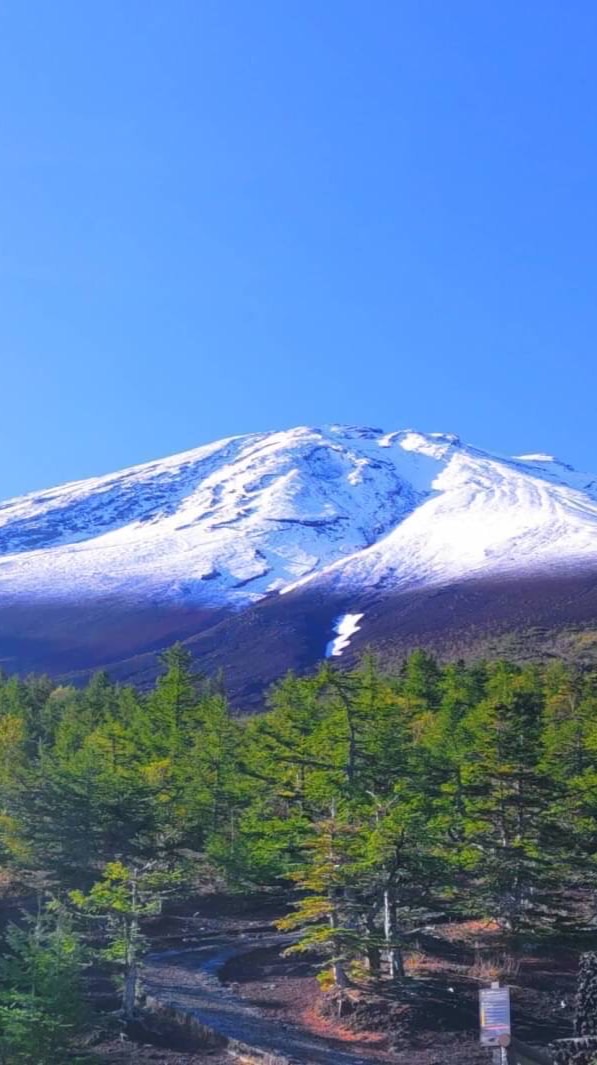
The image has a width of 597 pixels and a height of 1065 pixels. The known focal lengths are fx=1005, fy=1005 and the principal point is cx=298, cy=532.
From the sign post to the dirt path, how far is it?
589cm

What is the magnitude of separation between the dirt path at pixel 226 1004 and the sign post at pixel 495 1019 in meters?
5.89

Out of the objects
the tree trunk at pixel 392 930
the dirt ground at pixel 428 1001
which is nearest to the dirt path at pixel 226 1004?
the dirt ground at pixel 428 1001

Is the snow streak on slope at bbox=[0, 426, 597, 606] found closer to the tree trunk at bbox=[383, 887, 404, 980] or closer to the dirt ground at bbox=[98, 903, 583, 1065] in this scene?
the dirt ground at bbox=[98, 903, 583, 1065]

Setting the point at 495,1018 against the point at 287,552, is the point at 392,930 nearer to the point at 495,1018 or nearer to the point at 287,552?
the point at 495,1018

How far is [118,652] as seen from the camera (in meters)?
128

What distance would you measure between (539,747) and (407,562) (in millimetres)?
137215

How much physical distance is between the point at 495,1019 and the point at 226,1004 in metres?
10.4

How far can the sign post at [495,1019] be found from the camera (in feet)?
36.0

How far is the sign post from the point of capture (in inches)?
432

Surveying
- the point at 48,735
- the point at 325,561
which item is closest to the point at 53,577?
the point at 325,561

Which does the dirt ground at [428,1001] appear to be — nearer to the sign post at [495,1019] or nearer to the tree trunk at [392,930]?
the tree trunk at [392,930]

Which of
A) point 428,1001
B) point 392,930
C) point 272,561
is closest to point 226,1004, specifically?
point 392,930

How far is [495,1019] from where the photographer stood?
36.3 ft

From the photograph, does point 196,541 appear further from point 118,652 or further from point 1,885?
point 1,885
